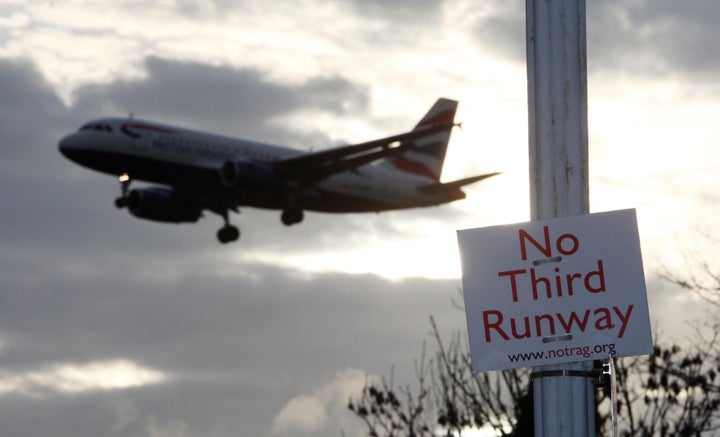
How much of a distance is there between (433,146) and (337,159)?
26777mm

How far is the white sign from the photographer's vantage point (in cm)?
520

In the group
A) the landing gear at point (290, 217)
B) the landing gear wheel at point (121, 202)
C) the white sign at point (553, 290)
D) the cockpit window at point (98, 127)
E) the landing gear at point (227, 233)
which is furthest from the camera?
the landing gear at point (227, 233)

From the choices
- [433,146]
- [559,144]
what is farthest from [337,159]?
[559,144]

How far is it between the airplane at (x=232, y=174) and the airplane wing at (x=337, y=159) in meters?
0.05

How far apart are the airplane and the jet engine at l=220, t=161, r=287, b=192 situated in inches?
2.0

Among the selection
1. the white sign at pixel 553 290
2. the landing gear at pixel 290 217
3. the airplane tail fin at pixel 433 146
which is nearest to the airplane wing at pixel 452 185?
the landing gear at pixel 290 217

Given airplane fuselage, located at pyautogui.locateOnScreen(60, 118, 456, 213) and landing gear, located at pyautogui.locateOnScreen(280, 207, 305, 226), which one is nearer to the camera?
airplane fuselage, located at pyautogui.locateOnScreen(60, 118, 456, 213)

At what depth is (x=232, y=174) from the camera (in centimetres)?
6625

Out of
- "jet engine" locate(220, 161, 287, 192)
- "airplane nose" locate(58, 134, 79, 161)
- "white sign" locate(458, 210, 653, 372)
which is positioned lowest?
"white sign" locate(458, 210, 653, 372)

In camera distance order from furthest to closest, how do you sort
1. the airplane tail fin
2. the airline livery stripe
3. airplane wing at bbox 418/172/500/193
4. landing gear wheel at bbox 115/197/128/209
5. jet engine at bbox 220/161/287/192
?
the airplane tail fin
landing gear wheel at bbox 115/197/128/209
the airline livery stripe
airplane wing at bbox 418/172/500/193
jet engine at bbox 220/161/287/192

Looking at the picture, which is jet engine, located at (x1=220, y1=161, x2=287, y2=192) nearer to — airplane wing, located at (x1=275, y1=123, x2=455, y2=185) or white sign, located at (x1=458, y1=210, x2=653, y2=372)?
airplane wing, located at (x1=275, y1=123, x2=455, y2=185)

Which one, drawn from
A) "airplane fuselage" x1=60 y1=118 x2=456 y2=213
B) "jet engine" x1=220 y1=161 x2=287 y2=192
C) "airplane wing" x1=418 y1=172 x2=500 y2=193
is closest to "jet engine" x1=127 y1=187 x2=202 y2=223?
"airplane fuselage" x1=60 y1=118 x2=456 y2=213

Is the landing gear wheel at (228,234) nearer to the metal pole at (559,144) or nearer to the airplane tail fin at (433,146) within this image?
the airplane tail fin at (433,146)

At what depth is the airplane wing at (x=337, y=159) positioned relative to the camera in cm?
6250
